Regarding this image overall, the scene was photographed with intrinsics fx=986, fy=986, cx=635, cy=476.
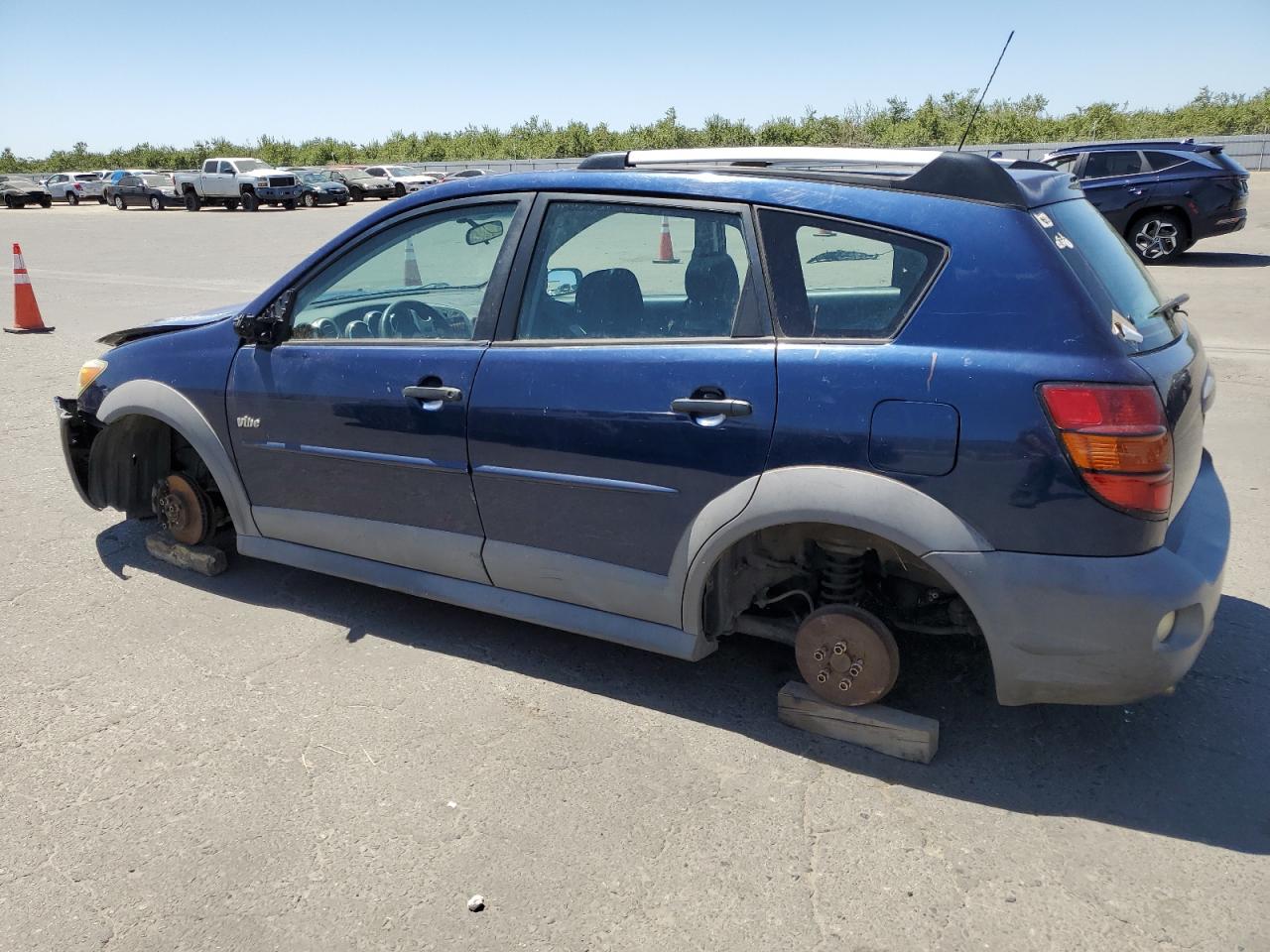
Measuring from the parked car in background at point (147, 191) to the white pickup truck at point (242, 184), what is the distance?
6.56 feet

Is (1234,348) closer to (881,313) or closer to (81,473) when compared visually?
(881,313)

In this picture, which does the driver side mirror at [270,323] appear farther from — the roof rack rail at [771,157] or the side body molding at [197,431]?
the roof rack rail at [771,157]

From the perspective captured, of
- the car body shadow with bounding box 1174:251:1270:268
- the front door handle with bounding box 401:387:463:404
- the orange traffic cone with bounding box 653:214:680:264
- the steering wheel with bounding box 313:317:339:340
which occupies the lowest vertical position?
the car body shadow with bounding box 1174:251:1270:268

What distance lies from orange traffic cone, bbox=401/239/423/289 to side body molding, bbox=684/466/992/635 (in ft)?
5.66

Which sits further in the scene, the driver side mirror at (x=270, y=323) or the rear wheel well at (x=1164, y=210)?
the rear wheel well at (x=1164, y=210)

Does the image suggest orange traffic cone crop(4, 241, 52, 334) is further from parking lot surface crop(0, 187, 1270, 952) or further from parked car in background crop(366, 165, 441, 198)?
parked car in background crop(366, 165, 441, 198)

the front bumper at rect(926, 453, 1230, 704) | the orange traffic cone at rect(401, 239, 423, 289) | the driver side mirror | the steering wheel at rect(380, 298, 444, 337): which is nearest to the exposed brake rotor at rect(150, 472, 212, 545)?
the driver side mirror

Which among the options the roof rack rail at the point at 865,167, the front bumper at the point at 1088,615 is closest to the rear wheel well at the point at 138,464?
the roof rack rail at the point at 865,167

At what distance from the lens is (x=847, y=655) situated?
3.07m

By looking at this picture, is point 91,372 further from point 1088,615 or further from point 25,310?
point 25,310

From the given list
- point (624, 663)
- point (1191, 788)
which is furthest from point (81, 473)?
point (1191, 788)

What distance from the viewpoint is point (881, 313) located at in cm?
285

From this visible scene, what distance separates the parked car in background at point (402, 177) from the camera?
41844 millimetres

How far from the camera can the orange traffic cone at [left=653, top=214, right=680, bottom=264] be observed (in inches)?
128
